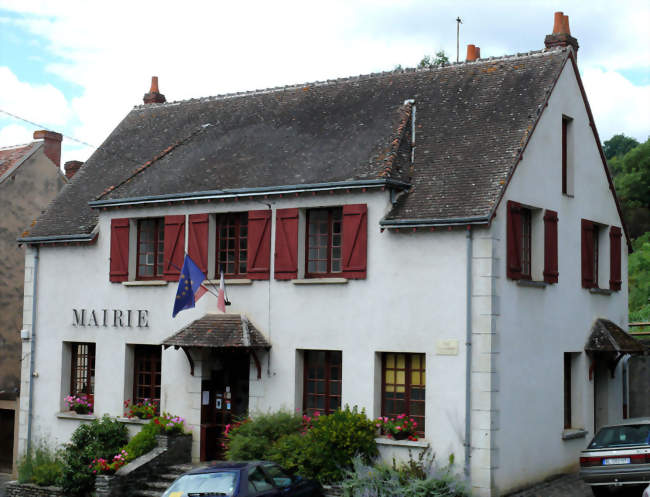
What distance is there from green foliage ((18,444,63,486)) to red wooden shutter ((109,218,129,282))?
454 centimetres

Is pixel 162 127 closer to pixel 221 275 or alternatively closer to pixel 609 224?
pixel 221 275

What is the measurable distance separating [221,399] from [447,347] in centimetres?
616

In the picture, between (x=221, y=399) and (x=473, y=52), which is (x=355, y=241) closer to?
(x=221, y=399)

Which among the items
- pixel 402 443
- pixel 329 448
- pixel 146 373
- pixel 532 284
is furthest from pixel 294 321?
pixel 532 284

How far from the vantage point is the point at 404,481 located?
17266 millimetres

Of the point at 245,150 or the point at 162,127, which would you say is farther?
the point at 162,127

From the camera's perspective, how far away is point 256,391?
20.2 metres

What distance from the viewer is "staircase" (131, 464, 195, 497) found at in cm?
1950

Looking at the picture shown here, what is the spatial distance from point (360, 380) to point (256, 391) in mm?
2689

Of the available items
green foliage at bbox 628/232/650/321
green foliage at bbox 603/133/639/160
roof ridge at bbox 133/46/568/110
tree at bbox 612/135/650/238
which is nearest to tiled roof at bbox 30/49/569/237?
roof ridge at bbox 133/46/568/110

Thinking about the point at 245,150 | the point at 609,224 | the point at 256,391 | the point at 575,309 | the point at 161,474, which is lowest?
the point at 161,474

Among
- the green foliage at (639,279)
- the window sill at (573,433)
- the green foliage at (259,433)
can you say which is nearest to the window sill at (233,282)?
the green foliage at (259,433)

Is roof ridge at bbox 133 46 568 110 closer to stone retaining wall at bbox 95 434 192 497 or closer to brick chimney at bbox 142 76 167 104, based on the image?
brick chimney at bbox 142 76 167 104

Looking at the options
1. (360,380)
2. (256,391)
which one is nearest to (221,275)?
(256,391)
